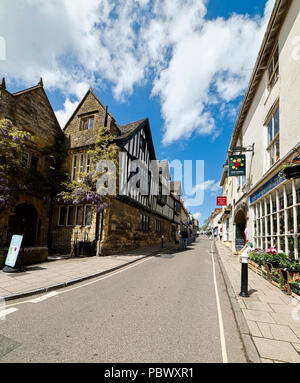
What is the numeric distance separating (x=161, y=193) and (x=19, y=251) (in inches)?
732

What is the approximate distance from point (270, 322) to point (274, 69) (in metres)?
9.46

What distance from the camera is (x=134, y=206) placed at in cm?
1677

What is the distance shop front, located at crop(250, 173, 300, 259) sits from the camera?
6051 millimetres

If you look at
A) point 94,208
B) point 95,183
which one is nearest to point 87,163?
point 95,183

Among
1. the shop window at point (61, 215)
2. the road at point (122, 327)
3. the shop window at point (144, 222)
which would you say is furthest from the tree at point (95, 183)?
the shop window at point (144, 222)

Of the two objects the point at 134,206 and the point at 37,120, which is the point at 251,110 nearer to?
the point at 134,206

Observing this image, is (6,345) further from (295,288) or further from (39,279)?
(295,288)

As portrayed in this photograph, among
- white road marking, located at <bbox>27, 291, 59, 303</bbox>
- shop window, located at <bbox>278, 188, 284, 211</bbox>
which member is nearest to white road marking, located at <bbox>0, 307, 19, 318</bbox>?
white road marking, located at <bbox>27, 291, 59, 303</bbox>

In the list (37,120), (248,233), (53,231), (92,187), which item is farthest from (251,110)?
(53,231)

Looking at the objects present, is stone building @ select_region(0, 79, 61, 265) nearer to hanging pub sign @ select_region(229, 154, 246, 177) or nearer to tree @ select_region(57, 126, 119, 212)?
tree @ select_region(57, 126, 119, 212)

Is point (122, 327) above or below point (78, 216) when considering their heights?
below

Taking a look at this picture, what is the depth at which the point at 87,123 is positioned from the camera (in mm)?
15336

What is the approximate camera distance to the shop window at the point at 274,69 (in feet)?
26.9

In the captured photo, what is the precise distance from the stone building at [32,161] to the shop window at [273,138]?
13323mm
